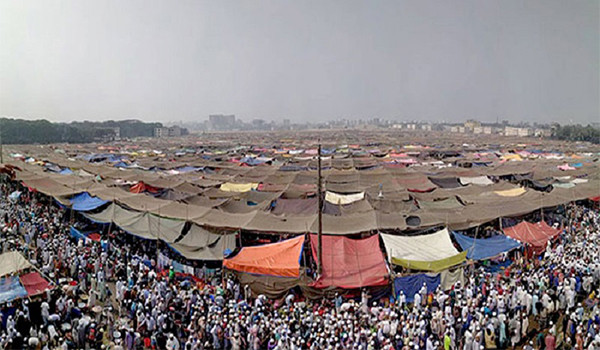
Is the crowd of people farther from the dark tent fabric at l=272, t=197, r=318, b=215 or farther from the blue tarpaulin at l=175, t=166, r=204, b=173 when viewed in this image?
the blue tarpaulin at l=175, t=166, r=204, b=173

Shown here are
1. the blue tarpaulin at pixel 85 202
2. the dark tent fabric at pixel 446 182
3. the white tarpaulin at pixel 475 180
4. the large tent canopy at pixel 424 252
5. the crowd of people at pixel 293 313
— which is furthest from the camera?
the white tarpaulin at pixel 475 180

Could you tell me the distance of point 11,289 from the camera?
937cm

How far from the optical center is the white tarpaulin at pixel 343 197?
18703mm

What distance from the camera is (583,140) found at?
8169 cm

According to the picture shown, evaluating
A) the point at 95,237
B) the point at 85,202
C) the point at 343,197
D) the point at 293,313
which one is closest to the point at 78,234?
the point at 95,237

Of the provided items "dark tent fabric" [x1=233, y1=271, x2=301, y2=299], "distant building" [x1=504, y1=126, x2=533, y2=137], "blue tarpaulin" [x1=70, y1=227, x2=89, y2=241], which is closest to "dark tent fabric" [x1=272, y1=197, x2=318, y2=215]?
"dark tent fabric" [x1=233, y1=271, x2=301, y2=299]

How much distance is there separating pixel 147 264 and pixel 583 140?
308 feet

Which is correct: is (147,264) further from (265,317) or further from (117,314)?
(265,317)

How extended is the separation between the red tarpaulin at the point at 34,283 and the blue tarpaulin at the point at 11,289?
0.41 ft

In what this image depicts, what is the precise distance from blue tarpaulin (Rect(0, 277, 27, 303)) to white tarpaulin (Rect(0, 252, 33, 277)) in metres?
0.26

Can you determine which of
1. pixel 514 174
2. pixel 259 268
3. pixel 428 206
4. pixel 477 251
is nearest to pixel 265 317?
pixel 259 268

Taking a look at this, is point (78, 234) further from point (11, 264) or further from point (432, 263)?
point (432, 263)

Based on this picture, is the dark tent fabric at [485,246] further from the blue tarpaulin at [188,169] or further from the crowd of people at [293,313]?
the blue tarpaulin at [188,169]

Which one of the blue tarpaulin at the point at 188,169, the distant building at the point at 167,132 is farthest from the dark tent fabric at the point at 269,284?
the distant building at the point at 167,132
